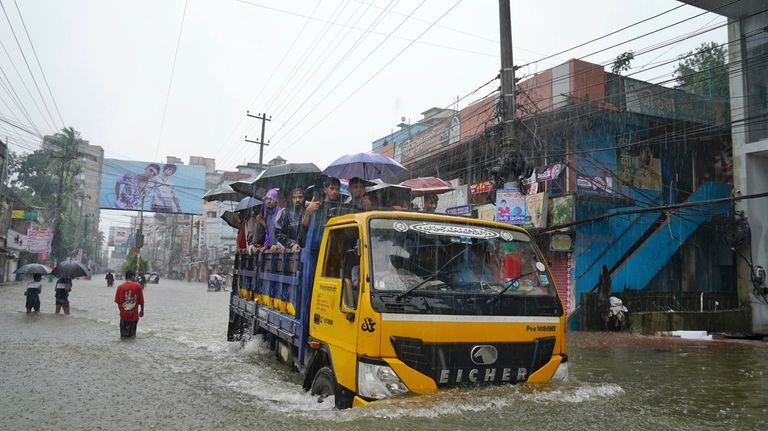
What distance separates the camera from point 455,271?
14.1 feet

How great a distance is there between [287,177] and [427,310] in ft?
18.0

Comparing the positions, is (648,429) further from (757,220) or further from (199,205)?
(199,205)

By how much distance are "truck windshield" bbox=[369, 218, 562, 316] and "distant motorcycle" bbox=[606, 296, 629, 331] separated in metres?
11.1

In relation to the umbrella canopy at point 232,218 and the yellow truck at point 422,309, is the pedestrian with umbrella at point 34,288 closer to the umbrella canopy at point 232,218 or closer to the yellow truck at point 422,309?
the umbrella canopy at point 232,218

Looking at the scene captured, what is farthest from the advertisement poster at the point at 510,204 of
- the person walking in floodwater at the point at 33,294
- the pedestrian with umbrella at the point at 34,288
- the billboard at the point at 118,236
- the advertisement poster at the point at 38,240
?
the billboard at the point at 118,236

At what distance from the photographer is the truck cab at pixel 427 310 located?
3.78 m

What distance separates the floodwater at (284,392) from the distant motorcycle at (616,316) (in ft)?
8.44

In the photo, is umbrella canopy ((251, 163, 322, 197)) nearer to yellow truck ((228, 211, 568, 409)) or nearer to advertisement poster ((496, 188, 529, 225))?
yellow truck ((228, 211, 568, 409))

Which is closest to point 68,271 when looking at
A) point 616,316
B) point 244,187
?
point 244,187

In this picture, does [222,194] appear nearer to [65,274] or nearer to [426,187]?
[426,187]

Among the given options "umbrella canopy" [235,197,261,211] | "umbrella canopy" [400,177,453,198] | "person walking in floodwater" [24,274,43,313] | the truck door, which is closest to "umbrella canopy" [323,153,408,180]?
"umbrella canopy" [400,177,453,198]

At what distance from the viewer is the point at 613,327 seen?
1448 centimetres

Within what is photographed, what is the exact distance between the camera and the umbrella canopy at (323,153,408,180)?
9.34 meters

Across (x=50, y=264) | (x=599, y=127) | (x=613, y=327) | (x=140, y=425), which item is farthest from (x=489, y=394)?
(x=50, y=264)
